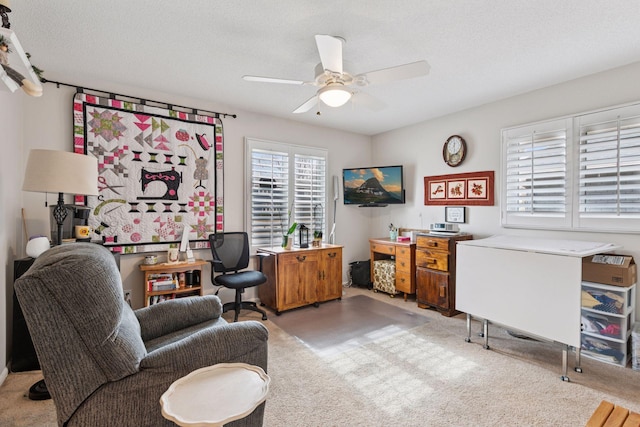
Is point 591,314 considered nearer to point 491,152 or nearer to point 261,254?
point 491,152

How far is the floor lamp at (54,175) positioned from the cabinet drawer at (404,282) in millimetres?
3638

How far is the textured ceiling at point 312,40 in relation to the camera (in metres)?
1.96

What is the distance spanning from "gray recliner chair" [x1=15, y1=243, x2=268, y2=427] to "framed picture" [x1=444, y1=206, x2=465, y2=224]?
3.58m

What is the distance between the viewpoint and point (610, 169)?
279 cm

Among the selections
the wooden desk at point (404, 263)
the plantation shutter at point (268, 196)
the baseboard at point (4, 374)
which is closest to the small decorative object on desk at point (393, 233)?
the wooden desk at point (404, 263)

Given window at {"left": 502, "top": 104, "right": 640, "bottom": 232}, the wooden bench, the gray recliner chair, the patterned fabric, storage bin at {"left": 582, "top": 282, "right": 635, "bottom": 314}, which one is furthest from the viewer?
the patterned fabric

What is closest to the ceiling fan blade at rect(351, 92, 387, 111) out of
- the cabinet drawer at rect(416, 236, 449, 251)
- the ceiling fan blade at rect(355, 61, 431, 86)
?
the ceiling fan blade at rect(355, 61, 431, 86)

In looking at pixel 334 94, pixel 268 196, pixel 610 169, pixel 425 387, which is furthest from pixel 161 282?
pixel 610 169

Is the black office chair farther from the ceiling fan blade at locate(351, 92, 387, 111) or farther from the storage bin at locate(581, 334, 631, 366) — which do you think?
the storage bin at locate(581, 334, 631, 366)

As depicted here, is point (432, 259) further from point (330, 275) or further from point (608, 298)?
point (608, 298)

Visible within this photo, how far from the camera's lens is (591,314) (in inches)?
103

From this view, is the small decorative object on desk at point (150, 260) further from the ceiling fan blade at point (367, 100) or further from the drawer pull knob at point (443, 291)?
the drawer pull knob at point (443, 291)

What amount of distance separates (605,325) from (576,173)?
4.62 ft

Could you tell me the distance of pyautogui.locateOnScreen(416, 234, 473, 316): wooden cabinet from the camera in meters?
3.68
